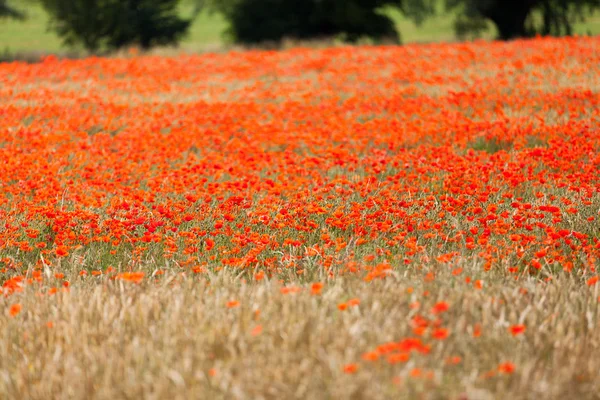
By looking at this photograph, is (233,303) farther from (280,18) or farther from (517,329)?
(280,18)

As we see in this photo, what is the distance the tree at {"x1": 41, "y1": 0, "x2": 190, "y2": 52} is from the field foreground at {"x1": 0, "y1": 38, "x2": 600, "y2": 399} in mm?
14545

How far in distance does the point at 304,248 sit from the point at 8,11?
2091 cm

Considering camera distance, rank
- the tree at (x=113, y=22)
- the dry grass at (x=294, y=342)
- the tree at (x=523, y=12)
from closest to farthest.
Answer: the dry grass at (x=294, y=342) → the tree at (x=113, y=22) → the tree at (x=523, y=12)

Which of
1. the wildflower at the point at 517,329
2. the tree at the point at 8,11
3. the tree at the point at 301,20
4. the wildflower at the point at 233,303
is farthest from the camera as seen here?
the tree at the point at 301,20

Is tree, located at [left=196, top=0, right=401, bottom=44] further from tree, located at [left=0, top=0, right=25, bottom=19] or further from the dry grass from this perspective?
the dry grass

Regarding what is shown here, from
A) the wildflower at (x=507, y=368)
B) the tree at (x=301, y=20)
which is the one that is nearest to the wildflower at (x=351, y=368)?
the wildflower at (x=507, y=368)

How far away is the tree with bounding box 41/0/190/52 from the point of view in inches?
967

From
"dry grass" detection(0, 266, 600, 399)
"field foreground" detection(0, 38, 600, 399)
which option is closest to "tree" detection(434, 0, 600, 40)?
"field foreground" detection(0, 38, 600, 399)

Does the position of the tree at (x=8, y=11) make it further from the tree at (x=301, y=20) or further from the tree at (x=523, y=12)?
the tree at (x=523, y=12)

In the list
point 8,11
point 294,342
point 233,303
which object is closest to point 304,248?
point 233,303

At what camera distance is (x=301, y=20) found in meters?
25.9

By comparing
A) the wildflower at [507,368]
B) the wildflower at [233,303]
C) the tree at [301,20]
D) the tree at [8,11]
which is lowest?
the wildflower at [507,368]

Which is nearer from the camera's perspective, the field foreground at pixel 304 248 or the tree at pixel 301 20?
the field foreground at pixel 304 248

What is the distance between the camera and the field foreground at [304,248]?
8.59 ft
